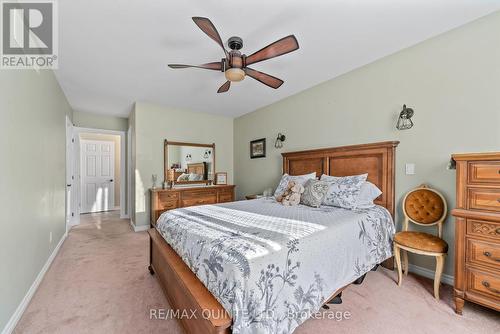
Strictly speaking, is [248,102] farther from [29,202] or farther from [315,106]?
[29,202]

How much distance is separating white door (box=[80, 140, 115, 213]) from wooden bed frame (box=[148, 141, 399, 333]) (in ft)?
15.4

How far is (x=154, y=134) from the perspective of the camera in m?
4.39

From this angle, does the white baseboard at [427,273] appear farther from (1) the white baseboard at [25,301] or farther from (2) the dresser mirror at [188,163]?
(2) the dresser mirror at [188,163]

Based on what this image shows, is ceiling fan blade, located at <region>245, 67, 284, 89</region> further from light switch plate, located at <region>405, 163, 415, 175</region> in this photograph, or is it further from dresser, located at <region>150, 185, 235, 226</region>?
→ dresser, located at <region>150, 185, 235, 226</region>

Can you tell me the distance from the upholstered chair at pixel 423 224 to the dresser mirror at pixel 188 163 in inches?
151

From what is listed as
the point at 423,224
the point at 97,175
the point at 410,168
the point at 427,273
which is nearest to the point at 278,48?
the point at 410,168

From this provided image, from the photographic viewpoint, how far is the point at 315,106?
11.4 ft

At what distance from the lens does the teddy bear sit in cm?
275

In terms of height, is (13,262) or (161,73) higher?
(161,73)

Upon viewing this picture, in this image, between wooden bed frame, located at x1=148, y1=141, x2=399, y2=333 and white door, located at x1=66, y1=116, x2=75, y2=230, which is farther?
white door, located at x1=66, y1=116, x2=75, y2=230

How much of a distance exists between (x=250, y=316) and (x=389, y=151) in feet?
7.77

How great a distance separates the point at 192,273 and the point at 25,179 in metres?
1.76

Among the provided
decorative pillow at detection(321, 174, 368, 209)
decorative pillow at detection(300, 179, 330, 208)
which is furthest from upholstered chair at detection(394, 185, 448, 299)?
decorative pillow at detection(300, 179, 330, 208)

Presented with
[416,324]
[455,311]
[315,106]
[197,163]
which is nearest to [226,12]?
[315,106]
